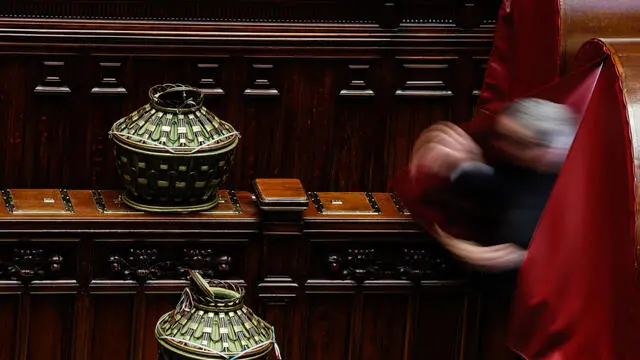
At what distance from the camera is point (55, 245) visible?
11.9 feet

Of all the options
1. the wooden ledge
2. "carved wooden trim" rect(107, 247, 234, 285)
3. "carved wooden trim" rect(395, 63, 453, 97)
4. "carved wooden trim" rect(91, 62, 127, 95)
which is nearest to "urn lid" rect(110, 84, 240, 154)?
the wooden ledge

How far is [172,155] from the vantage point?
11.9 feet

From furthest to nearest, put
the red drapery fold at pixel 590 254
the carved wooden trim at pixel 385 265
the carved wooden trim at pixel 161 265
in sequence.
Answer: the carved wooden trim at pixel 385 265
the carved wooden trim at pixel 161 265
the red drapery fold at pixel 590 254

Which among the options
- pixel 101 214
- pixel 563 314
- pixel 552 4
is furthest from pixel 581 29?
pixel 101 214

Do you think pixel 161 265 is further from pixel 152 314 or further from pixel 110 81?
pixel 110 81

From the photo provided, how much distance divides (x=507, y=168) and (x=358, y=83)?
2.40 ft

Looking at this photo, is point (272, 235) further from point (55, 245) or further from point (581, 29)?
point (581, 29)

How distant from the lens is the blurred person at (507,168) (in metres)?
3.56

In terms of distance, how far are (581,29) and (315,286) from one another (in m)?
0.92

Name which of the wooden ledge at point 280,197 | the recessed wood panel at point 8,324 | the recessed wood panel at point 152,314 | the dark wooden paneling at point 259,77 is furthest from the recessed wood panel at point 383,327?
the recessed wood panel at point 8,324

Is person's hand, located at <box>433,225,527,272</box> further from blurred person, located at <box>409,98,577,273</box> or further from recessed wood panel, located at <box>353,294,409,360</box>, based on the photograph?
recessed wood panel, located at <box>353,294,409,360</box>

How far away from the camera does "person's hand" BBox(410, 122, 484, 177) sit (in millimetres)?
3719

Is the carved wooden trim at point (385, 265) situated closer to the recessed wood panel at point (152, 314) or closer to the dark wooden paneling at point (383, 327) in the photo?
the dark wooden paneling at point (383, 327)

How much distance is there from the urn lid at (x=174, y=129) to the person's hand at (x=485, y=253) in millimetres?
563
